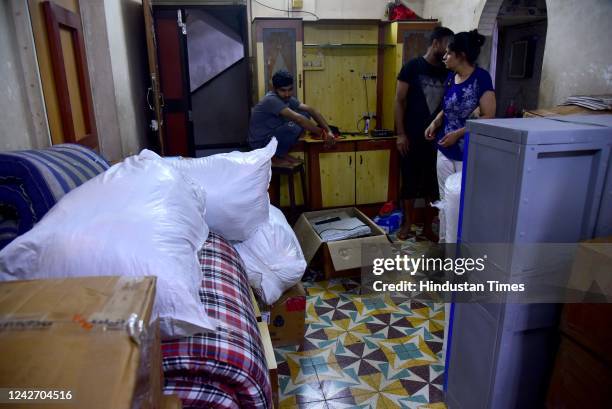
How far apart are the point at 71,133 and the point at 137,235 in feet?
3.61

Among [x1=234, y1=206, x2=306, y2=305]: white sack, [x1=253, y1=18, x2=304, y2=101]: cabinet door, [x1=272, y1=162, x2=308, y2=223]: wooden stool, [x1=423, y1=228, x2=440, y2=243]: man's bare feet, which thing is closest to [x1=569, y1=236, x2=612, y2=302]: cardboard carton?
[x1=234, y1=206, x2=306, y2=305]: white sack

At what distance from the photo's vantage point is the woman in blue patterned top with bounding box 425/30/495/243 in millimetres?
2422

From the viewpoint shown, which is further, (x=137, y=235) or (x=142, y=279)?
(x=137, y=235)

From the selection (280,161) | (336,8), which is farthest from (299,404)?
(336,8)

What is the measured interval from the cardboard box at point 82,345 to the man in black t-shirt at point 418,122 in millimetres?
3135

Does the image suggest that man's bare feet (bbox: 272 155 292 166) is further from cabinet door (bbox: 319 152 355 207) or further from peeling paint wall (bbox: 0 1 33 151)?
peeling paint wall (bbox: 0 1 33 151)

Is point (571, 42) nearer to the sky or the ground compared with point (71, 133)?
nearer to the sky

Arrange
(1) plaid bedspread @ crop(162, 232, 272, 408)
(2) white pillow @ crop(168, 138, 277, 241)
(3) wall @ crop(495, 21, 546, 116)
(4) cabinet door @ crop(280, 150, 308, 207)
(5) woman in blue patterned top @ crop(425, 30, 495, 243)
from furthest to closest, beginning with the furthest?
(3) wall @ crop(495, 21, 546, 116) < (4) cabinet door @ crop(280, 150, 308, 207) < (5) woman in blue patterned top @ crop(425, 30, 495, 243) < (2) white pillow @ crop(168, 138, 277, 241) < (1) plaid bedspread @ crop(162, 232, 272, 408)

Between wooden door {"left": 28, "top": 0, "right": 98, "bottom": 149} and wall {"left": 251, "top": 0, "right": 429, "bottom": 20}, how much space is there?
7.22 feet

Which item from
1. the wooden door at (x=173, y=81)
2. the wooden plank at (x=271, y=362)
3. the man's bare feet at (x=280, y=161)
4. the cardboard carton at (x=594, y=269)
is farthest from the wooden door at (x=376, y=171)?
the cardboard carton at (x=594, y=269)

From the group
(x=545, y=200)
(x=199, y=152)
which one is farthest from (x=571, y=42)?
(x=199, y=152)

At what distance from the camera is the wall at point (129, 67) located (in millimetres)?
2877

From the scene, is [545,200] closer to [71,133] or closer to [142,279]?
[142,279]

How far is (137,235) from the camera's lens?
3.07ft
